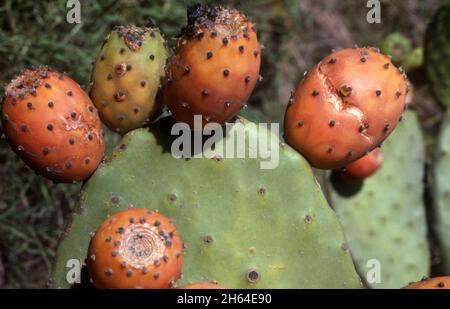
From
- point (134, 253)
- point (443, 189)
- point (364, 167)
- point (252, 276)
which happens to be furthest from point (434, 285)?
point (443, 189)

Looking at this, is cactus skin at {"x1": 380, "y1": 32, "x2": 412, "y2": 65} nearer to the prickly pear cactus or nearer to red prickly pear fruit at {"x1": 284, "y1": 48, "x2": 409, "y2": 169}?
the prickly pear cactus

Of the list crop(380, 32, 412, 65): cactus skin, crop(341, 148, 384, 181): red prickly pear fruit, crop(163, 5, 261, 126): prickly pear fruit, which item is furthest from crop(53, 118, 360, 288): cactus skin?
crop(380, 32, 412, 65): cactus skin

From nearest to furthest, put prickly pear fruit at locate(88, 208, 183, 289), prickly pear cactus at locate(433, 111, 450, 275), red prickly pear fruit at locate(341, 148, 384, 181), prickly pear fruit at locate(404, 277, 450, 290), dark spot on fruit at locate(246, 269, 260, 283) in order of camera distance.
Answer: prickly pear fruit at locate(88, 208, 183, 289), prickly pear fruit at locate(404, 277, 450, 290), dark spot on fruit at locate(246, 269, 260, 283), red prickly pear fruit at locate(341, 148, 384, 181), prickly pear cactus at locate(433, 111, 450, 275)

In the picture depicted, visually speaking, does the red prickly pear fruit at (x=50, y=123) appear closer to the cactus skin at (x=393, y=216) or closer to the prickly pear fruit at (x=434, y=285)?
the prickly pear fruit at (x=434, y=285)

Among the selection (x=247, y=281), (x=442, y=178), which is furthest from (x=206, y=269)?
(x=442, y=178)

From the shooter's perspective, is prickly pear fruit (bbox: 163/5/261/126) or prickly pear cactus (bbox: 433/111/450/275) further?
prickly pear cactus (bbox: 433/111/450/275)
